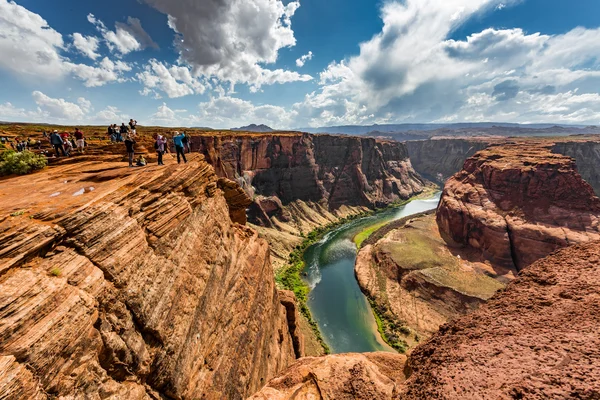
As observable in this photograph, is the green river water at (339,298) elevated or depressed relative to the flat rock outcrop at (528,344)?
depressed

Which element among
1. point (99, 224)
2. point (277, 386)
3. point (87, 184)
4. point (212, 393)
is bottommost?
point (212, 393)

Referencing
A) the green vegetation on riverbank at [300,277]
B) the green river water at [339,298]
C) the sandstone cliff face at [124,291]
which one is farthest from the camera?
the green vegetation on riverbank at [300,277]

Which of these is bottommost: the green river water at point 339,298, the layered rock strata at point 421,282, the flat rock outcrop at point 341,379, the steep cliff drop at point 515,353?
the green river water at point 339,298

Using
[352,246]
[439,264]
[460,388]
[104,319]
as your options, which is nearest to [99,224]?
[104,319]

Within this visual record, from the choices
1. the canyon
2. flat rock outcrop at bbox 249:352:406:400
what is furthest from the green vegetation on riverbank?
flat rock outcrop at bbox 249:352:406:400

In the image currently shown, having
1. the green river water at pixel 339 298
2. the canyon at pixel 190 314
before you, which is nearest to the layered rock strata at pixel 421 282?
the green river water at pixel 339 298

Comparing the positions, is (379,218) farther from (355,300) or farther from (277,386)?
(277,386)

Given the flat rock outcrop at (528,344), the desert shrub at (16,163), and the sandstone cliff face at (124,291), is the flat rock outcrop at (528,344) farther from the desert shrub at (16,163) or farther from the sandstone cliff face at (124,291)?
the desert shrub at (16,163)

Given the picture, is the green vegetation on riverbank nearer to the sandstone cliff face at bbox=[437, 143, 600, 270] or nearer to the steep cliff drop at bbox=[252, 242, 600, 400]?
the steep cliff drop at bbox=[252, 242, 600, 400]
